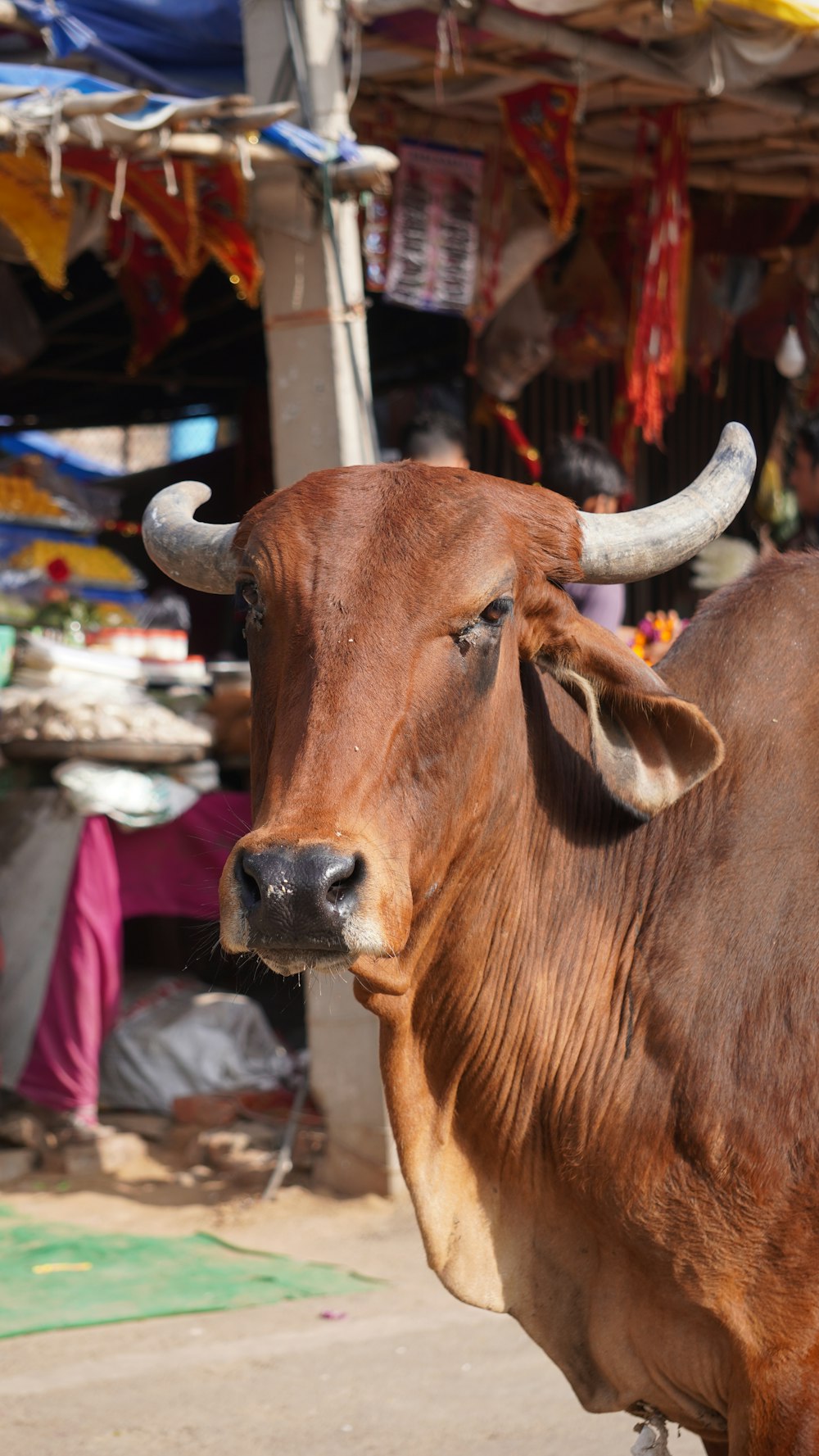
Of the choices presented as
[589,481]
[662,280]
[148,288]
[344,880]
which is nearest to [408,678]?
[344,880]

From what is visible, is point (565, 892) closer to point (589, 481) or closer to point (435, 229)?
point (589, 481)

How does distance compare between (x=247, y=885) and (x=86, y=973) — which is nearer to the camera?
(x=247, y=885)

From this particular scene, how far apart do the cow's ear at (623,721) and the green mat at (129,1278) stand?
287 centimetres

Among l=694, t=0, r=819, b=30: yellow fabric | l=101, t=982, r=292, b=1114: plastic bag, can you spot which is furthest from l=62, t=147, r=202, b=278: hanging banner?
l=101, t=982, r=292, b=1114: plastic bag

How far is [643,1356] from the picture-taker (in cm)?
262

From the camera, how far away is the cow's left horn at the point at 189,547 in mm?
2965

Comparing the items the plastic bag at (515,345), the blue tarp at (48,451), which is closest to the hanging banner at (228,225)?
the plastic bag at (515,345)

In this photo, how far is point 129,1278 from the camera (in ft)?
16.6

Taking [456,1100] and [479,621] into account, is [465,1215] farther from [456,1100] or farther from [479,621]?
[479,621]

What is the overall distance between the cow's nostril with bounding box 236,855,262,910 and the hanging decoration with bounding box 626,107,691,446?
5.22 m

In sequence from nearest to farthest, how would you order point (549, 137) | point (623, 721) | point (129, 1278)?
point (623, 721) < point (129, 1278) < point (549, 137)

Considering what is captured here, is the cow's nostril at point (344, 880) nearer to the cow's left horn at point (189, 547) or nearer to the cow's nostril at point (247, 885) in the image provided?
the cow's nostril at point (247, 885)

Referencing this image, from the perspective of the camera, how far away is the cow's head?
7.34ft

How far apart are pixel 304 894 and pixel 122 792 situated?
4277 millimetres
